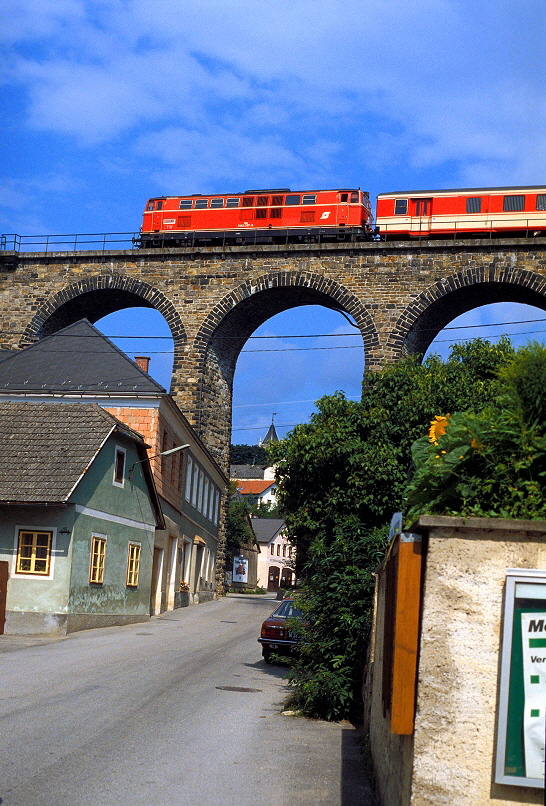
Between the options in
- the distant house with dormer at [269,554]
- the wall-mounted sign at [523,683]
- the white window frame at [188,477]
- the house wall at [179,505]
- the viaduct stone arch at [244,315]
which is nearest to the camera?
the wall-mounted sign at [523,683]

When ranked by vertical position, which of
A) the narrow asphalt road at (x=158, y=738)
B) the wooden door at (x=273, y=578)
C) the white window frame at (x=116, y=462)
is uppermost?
the white window frame at (x=116, y=462)

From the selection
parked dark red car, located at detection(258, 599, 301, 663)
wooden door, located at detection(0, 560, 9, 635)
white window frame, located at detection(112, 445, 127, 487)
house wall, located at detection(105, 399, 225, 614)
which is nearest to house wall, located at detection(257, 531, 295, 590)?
house wall, located at detection(105, 399, 225, 614)

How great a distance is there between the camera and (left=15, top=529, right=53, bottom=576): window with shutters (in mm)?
19719

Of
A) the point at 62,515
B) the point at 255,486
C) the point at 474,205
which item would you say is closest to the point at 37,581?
the point at 62,515

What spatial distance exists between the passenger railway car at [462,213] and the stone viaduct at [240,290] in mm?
1988

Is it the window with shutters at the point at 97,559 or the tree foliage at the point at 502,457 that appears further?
the window with shutters at the point at 97,559

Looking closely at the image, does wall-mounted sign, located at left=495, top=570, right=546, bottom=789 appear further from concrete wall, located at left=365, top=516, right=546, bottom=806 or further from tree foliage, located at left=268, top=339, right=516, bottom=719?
tree foliage, located at left=268, top=339, right=516, bottom=719

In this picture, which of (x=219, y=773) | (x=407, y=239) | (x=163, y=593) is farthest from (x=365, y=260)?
(x=219, y=773)

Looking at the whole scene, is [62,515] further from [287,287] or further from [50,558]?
[287,287]

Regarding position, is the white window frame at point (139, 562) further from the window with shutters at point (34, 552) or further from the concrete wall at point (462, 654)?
the concrete wall at point (462, 654)

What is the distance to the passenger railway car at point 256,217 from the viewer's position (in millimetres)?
39156

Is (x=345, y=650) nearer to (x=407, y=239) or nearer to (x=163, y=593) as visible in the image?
(x=163, y=593)

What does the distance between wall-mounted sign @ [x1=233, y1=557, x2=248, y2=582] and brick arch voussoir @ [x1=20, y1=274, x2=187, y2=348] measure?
44604 millimetres

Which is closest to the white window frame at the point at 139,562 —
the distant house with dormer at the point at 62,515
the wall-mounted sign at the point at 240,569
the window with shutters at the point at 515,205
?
the distant house with dormer at the point at 62,515
